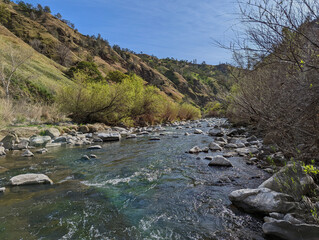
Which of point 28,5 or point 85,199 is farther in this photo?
point 28,5

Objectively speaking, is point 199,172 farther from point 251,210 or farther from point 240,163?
point 251,210

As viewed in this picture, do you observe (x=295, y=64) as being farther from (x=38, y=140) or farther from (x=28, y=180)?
(x=38, y=140)

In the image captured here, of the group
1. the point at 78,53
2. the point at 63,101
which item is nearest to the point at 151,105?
the point at 63,101

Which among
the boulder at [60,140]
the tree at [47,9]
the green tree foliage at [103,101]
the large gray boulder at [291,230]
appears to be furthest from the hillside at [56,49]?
the large gray boulder at [291,230]

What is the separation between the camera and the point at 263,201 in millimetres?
3322

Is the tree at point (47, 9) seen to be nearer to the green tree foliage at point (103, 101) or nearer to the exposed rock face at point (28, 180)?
the green tree foliage at point (103, 101)

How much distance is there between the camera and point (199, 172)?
5648mm

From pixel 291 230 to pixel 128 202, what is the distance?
274 centimetres

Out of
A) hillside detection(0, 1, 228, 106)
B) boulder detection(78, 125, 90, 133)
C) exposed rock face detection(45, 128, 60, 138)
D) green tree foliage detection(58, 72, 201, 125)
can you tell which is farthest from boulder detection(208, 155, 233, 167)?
hillside detection(0, 1, 228, 106)

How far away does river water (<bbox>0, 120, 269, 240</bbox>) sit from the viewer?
292cm

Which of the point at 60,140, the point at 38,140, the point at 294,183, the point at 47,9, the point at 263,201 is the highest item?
the point at 47,9

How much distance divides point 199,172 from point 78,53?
62722mm

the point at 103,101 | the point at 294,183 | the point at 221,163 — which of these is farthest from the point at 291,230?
the point at 103,101

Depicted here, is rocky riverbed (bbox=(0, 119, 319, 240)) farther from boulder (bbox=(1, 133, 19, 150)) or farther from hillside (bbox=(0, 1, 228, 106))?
hillside (bbox=(0, 1, 228, 106))
